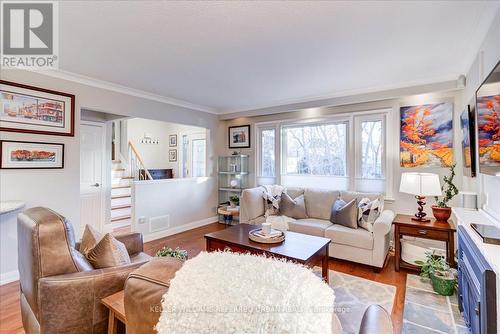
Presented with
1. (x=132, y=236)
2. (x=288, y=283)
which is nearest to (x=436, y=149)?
(x=288, y=283)

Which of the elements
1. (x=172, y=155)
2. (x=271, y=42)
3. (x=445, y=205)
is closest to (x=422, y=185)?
(x=445, y=205)

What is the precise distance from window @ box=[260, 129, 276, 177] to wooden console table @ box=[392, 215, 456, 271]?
2.38 metres

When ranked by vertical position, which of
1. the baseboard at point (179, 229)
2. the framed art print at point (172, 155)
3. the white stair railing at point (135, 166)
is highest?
the framed art print at point (172, 155)

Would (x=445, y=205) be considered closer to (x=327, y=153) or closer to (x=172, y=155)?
(x=327, y=153)

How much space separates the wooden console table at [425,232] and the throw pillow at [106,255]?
2.98 metres

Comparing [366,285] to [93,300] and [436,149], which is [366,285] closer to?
[436,149]

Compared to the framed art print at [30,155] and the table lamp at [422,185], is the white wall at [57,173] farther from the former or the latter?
the table lamp at [422,185]

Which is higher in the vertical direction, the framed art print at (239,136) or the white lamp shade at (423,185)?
the framed art print at (239,136)

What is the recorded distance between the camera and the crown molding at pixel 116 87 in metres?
2.99

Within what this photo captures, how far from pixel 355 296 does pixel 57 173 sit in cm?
368

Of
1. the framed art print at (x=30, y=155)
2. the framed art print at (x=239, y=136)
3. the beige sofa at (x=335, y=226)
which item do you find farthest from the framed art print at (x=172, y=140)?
the framed art print at (x=30, y=155)

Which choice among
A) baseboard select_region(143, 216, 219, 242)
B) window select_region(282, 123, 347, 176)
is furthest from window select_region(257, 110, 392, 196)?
baseboard select_region(143, 216, 219, 242)

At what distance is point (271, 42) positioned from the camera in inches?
89.7

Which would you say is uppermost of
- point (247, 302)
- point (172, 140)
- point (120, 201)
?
point (172, 140)
